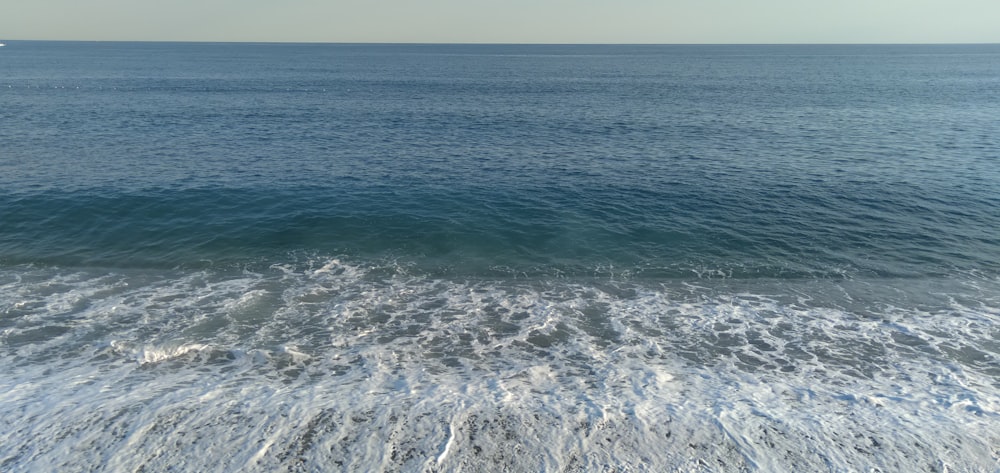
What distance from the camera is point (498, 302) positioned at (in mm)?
33875

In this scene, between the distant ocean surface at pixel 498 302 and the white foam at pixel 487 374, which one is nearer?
the white foam at pixel 487 374

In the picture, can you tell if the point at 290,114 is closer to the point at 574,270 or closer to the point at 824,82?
the point at 574,270

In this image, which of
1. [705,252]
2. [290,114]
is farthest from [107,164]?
[705,252]

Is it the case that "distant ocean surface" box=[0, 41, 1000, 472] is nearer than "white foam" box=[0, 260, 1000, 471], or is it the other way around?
"white foam" box=[0, 260, 1000, 471]

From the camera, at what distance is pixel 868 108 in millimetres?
102125

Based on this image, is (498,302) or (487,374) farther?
(498,302)

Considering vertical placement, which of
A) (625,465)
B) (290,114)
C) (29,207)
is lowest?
(625,465)

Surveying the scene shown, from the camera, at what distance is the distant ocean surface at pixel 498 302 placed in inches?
857

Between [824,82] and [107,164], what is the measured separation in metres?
158

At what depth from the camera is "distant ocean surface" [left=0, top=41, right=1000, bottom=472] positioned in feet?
71.4

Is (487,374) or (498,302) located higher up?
(498,302)

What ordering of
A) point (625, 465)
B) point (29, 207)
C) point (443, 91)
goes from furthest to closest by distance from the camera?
point (443, 91)
point (29, 207)
point (625, 465)

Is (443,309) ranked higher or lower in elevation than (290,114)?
lower

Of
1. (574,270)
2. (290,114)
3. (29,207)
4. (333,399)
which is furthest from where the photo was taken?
(290,114)
